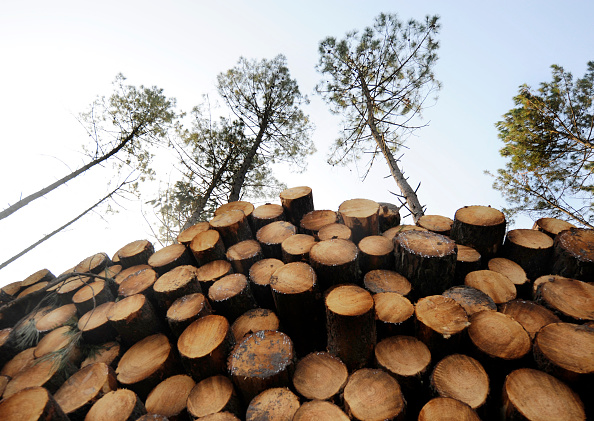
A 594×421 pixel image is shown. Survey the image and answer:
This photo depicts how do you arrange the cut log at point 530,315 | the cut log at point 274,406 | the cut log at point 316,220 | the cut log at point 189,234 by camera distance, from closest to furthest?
the cut log at point 274,406
the cut log at point 530,315
the cut log at point 316,220
the cut log at point 189,234

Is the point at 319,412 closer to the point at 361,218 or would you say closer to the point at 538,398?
the point at 538,398

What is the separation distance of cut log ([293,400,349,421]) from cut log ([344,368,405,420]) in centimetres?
10

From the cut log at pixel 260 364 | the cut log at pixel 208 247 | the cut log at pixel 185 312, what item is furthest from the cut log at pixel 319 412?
the cut log at pixel 208 247

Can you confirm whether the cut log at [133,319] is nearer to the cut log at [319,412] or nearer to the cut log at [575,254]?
the cut log at [319,412]

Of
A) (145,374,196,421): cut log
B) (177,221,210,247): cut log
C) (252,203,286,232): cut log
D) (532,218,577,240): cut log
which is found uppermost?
(252,203,286,232): cut log

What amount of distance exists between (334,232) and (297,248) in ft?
1.68

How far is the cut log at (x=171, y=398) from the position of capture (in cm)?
190

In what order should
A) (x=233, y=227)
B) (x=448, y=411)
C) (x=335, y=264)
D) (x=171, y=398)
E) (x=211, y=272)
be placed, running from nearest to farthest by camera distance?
(x=448, y=411) → (x=171, y=398) → (x=335, y=264) → (x=211, y=272) → (x=233, y=227)

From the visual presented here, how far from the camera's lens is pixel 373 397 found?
62.1 inches

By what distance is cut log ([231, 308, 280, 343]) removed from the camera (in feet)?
7.59

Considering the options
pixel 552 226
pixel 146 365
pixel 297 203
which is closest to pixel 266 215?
pixel 297 203

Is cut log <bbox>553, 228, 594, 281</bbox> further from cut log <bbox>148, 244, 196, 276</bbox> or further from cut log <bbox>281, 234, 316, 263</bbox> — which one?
cut log <bbox>148, 244, 196, 276</bbox>

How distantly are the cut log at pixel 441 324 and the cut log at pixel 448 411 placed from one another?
0.45m

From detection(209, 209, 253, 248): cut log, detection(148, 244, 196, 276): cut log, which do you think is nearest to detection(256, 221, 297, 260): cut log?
detection(209, 209, 253, 248): cut log
